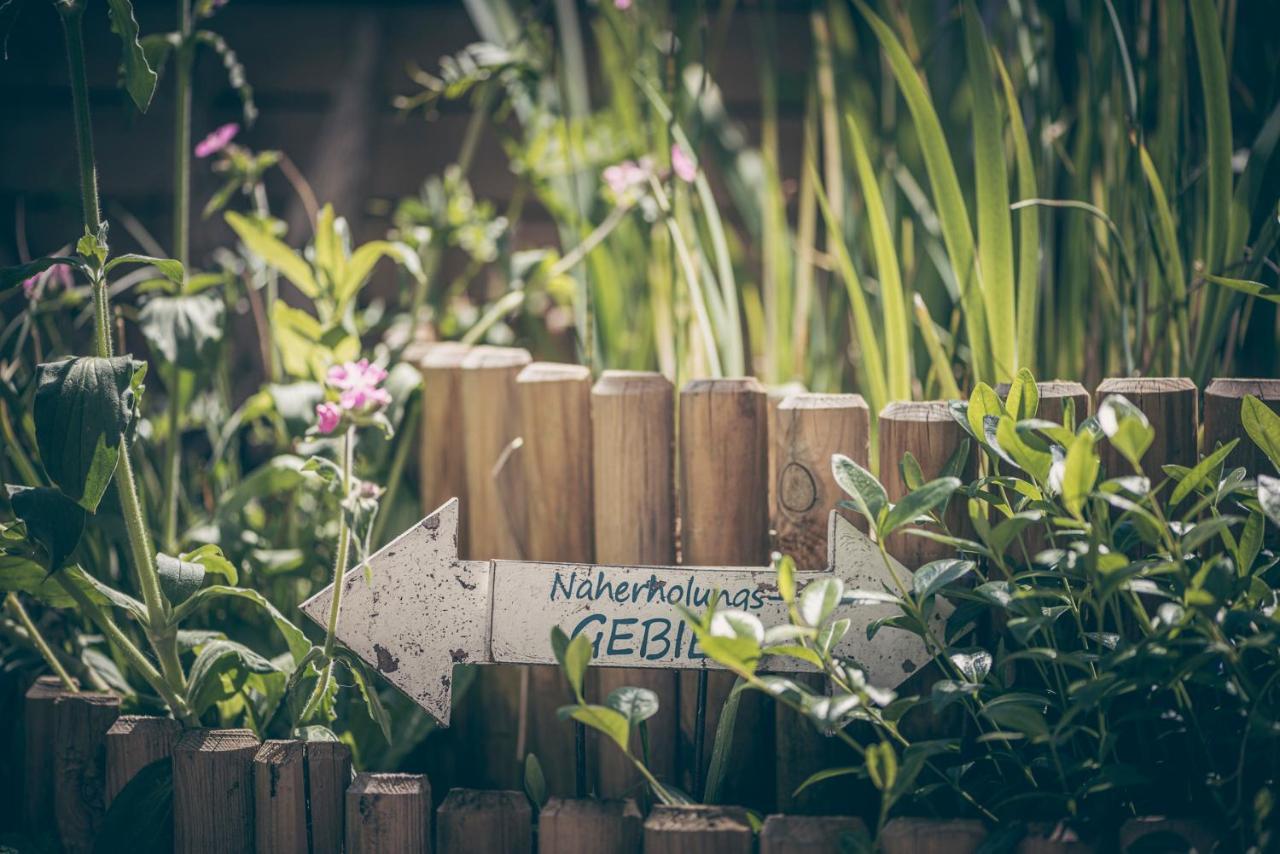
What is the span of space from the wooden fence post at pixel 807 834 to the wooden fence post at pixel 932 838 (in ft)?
0.07

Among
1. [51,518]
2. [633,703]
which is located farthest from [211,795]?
[633,703]

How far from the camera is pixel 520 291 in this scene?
3.84 feet

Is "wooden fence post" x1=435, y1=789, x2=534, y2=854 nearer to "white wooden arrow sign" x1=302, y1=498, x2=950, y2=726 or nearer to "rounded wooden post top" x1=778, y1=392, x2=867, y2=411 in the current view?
"white wooden arrow sign" x1=302, y1=498, x2=950, y2=726

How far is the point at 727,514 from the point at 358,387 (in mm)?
332

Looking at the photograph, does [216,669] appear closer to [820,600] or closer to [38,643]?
[38,643]

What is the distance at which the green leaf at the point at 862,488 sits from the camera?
69 cm

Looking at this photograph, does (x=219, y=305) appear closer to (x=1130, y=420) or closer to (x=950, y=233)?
(x=950, y=233)

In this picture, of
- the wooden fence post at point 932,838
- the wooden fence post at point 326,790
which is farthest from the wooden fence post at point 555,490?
the wooden fence post at point 932,838

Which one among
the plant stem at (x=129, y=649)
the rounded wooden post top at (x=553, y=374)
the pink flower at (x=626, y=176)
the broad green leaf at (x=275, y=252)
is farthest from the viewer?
the pink flower at (x=626, y=176)

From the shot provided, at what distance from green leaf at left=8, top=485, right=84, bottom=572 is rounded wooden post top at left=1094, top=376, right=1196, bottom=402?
805mm

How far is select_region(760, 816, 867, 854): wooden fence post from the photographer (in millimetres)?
690

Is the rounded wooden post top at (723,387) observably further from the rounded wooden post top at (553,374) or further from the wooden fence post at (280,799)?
the wooden fence post at (280,799)

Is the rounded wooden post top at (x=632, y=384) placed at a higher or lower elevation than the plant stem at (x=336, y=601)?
higher

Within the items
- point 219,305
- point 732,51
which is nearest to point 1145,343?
point 219,305
